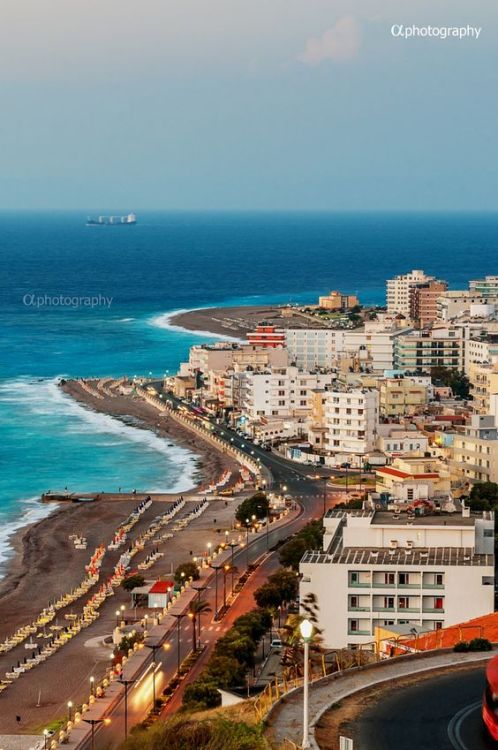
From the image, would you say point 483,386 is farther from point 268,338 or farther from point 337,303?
point 337,303

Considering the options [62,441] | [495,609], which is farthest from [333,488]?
[495,609]

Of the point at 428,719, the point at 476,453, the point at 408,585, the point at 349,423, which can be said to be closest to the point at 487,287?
the point at 349,423

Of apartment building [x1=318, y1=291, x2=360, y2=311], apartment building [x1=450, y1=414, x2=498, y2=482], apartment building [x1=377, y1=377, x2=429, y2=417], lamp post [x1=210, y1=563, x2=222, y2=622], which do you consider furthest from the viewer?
apartment building [x1=318, y1=291, x2=360, y2=311]

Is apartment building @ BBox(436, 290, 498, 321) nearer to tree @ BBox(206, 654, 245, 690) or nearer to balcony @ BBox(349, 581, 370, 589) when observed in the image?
balcony @ BBox(349, 581, 370, 589)

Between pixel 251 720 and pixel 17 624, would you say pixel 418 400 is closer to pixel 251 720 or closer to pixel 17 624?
pixel 17 624

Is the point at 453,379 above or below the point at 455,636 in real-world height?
below

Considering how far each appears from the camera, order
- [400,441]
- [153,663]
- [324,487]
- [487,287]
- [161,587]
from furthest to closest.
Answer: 1. [487,287]
2. [400,441]
3. [324,487]
4. [161,587]
5. [153,663]

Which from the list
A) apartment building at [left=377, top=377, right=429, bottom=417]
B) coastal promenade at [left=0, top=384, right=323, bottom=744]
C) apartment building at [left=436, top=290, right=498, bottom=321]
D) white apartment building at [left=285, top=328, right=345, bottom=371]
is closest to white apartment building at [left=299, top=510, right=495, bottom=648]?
coastal promenade at [left=0, top=384, right=323, bottom=744]

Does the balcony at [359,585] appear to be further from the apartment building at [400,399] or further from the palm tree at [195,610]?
the apartment building at [400,399]

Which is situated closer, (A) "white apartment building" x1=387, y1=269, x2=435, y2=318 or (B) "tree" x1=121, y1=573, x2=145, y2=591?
(B) "tree" x1=121, y1=573, x2=145, y2=591
